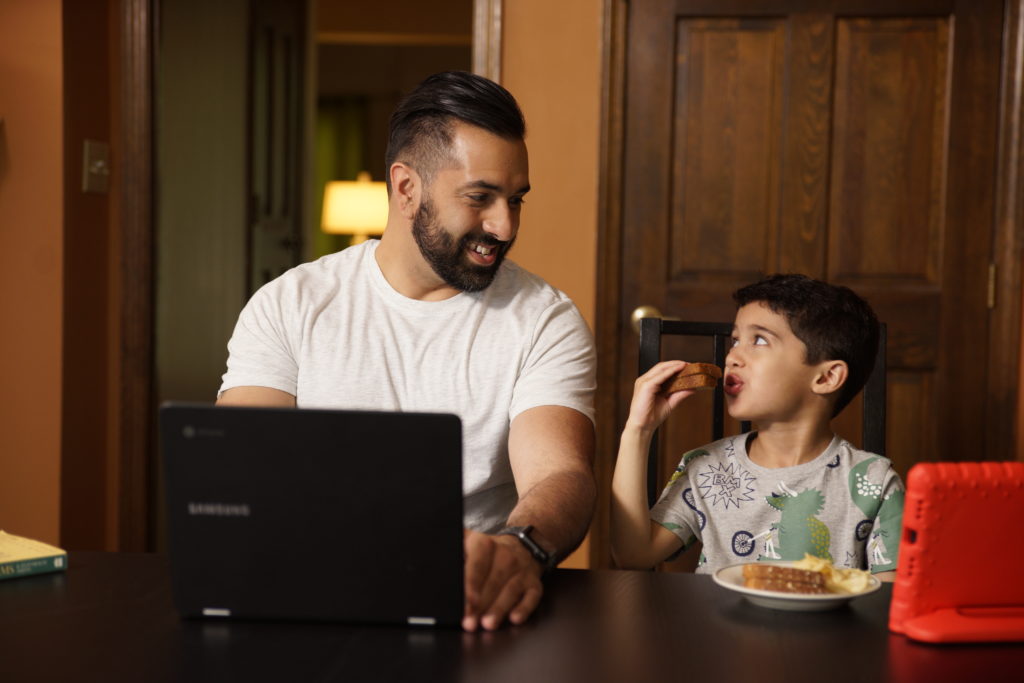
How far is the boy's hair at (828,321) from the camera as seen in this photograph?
64.4 inches

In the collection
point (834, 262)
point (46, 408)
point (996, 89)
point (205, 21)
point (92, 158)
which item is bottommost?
point (46, 408)

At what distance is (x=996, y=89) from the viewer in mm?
2705

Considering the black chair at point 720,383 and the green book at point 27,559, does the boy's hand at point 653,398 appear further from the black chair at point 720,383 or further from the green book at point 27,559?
the green book at point 27,559

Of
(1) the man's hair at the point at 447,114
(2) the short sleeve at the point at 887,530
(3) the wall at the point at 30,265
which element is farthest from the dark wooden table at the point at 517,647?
(3) the wall at the point at 30,265

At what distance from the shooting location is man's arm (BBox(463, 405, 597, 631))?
40.4 inches

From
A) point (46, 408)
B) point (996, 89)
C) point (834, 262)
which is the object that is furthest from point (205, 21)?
point (996, 89)

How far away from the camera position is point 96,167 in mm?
2971

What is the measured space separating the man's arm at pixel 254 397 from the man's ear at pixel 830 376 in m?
0.85

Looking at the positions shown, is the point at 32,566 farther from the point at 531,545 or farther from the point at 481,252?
the point at 481,252

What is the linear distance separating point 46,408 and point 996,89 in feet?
8.85

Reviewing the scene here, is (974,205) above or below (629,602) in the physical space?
above

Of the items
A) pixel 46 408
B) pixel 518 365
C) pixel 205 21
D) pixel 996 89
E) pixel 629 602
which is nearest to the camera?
pixel 629 602

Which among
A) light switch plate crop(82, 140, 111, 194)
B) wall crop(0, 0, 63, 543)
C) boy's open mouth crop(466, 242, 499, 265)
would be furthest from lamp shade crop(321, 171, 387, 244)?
boy's open mouth crop(466, 242, 499, 265)

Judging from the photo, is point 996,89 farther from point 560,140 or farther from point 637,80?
point 560,140
